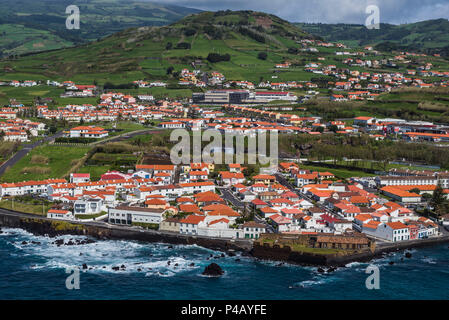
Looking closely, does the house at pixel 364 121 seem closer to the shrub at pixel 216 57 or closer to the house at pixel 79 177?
the house at pixel 79 177

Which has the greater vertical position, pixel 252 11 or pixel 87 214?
pixel 252 11

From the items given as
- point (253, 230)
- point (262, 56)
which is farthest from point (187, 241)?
point (262, 56)

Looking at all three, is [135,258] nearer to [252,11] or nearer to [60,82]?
[60,82]

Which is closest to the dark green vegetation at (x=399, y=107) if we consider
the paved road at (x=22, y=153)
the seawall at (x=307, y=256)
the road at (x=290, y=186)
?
the road at (x=290, y=186)

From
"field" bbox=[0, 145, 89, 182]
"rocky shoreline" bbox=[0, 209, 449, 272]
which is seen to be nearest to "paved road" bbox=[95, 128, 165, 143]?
"field" bbox=[0, 145, 89, 182]

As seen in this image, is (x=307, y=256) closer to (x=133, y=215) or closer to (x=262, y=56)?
(x=133, y=215)

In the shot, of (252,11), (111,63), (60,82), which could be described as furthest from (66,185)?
(252,11)
